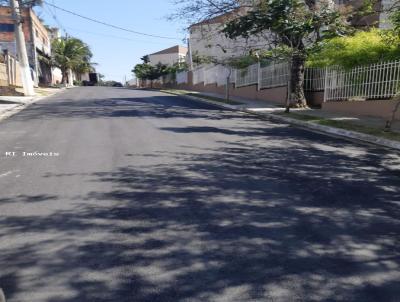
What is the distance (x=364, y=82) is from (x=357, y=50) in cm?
116

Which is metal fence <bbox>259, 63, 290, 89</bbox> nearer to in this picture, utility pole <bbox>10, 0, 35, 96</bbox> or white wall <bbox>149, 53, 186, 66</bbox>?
utility pole <bbox>10, 0, 35, 96</bbox>

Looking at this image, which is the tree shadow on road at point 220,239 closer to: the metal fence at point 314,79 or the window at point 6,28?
the metal fence at point 314,79

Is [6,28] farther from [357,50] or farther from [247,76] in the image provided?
[357,50]

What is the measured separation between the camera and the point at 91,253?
3705 mm

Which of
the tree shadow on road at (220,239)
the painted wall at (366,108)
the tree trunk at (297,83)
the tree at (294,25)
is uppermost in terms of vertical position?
the tree at (294,25)

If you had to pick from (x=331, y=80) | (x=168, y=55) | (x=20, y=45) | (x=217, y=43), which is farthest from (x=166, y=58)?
(x=331, y=80)

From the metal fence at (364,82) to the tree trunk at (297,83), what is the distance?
3.33 ft

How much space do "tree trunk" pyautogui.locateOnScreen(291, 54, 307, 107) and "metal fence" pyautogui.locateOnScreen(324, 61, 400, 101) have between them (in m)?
1.02

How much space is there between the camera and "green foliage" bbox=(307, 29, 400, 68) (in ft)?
45.2

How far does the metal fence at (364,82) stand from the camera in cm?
1327

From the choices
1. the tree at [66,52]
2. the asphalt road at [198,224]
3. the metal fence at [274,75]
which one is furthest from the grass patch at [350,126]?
the tree at [66,52]

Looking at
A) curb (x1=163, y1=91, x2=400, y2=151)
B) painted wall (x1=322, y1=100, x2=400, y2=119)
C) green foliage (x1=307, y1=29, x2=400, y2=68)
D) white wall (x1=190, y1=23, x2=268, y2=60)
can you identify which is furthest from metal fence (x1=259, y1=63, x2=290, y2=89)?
curb (x1=163, y1=91, x2=400, y2=151)

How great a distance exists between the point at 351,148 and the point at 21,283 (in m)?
7.51

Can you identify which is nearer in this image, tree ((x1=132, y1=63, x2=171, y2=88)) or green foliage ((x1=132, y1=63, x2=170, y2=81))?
tree ((x1=132, y1=63, x2=171, y2=88))
